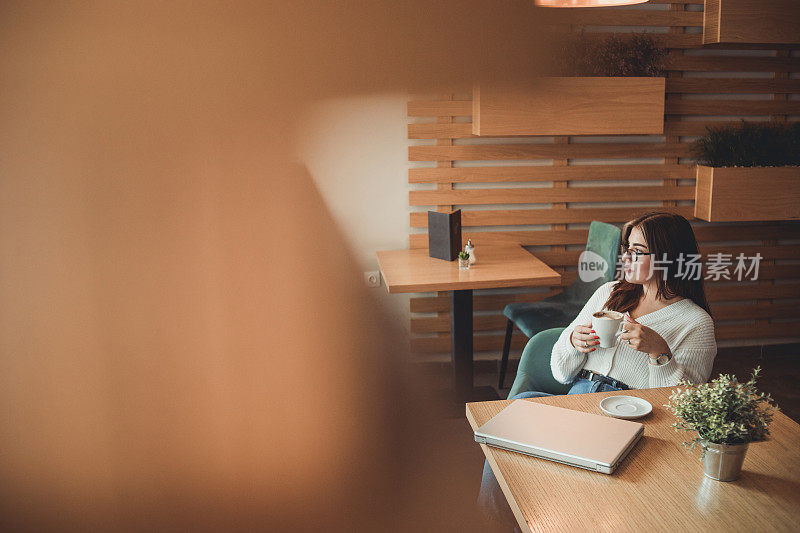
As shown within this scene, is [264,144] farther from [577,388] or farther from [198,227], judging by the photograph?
[577,388]

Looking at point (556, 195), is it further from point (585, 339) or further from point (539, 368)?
point (585, 339)

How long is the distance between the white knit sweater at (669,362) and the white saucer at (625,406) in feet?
1.53

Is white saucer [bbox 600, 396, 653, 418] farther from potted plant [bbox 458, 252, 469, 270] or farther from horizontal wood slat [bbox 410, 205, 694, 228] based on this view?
horizontal wood slat [bbox 410, 205, 694, 228]

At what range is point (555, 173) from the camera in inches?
162

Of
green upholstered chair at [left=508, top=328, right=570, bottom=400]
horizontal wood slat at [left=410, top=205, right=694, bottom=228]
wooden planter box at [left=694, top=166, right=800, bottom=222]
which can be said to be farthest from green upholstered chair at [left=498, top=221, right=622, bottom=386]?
green upholstered chair at [left=508, top=328, right=570, bottom=400]

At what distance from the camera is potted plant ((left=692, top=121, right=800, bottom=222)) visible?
385 centimetres

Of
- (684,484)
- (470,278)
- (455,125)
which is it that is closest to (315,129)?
(684,484)

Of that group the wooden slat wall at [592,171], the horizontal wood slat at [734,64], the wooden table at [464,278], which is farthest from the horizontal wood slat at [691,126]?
the wooden table at [464,278]

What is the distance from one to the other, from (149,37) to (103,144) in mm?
36

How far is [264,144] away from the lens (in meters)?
0.21

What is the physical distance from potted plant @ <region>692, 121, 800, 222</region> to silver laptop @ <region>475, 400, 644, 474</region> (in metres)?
2.93

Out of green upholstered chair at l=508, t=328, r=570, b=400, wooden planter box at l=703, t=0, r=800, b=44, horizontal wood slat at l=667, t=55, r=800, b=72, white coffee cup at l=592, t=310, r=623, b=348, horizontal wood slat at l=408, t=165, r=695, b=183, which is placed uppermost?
wooden planter box at l=703, t=0, r=800, b=44

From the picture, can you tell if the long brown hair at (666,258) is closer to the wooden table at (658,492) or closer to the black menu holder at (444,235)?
the wooden table at (658,492)

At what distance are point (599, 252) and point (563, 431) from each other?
2.51 meters
